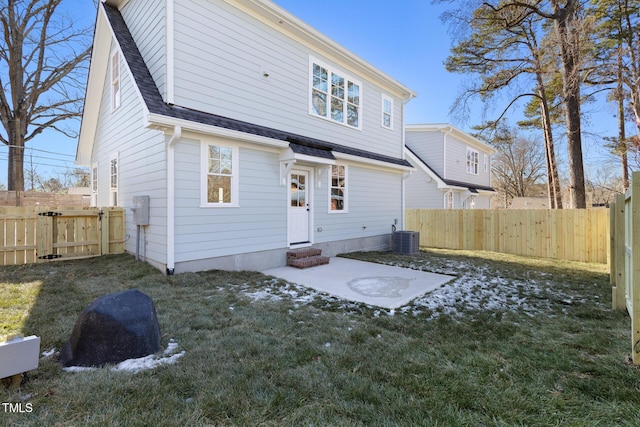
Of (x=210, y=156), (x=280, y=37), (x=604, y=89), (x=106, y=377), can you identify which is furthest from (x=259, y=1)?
(x=604, y=89)

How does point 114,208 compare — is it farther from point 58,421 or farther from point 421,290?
point 421,290

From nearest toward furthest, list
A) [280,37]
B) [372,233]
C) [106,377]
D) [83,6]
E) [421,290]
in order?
[106,377]
[421,290]
[280,37]
[372,233]
[83,6]

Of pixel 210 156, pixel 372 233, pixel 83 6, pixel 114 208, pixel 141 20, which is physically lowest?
pixel 372 233

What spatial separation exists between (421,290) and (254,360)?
3.49 meters

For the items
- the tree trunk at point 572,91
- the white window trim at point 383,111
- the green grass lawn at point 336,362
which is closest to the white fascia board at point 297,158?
the green grass lawn at point 336,362

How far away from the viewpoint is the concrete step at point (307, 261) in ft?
23.5

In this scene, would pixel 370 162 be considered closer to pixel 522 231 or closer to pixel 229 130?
pixel 229 130

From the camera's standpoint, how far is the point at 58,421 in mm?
1838

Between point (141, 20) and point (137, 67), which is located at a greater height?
point (141, 20)

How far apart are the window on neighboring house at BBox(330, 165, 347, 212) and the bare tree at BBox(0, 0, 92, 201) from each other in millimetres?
13988

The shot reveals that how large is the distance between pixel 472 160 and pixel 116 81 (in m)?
19.2

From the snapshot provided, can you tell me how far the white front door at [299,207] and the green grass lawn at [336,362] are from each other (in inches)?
111

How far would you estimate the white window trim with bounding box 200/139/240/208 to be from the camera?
605 centimetres

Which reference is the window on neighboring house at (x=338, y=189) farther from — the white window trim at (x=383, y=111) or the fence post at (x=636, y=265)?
the fence post at (x=636, y=265)
